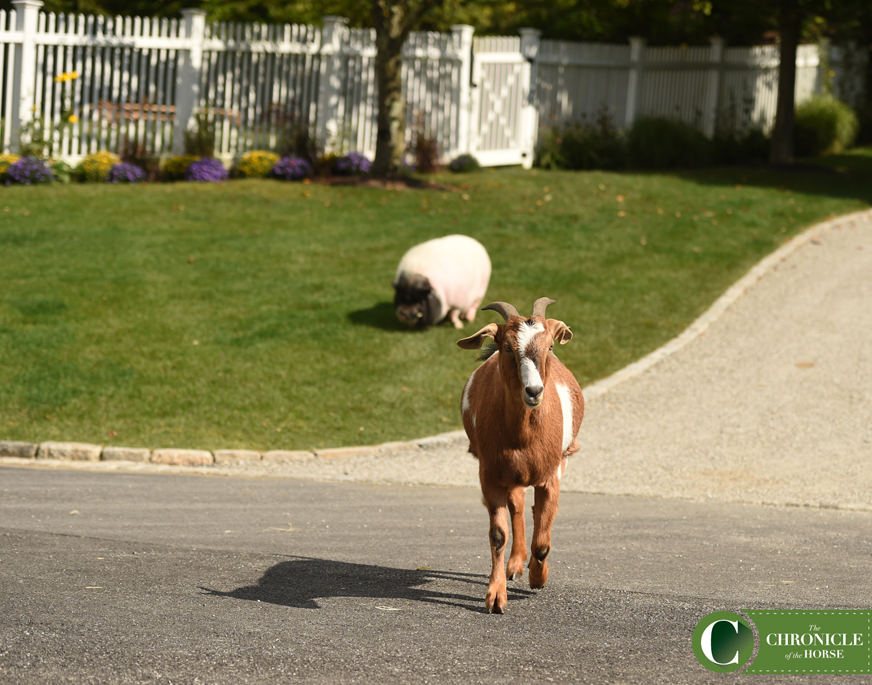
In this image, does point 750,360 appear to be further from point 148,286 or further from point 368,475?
point 148,286

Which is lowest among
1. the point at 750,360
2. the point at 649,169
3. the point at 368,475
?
the point at 368,475

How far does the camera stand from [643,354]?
1200 cm

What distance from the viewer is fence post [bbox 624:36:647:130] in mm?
23234

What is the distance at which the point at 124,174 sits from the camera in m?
17.3

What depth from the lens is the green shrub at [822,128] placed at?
82.4ft

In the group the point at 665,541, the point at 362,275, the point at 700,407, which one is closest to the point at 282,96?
the point at 362,275

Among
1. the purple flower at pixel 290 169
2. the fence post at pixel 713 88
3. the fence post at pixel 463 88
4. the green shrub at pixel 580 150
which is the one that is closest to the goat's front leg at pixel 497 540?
the purple flower at pixel 290 169

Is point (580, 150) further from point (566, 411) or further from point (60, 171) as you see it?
point (566, 411)

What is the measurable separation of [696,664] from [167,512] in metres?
4.31

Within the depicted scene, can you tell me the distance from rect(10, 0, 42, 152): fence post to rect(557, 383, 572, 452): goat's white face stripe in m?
14.2

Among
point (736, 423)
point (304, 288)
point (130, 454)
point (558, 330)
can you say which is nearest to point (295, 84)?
point (304, 288)

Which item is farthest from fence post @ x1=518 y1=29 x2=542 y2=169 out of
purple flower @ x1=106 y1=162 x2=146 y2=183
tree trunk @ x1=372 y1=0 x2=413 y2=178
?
purple flower @ x1=106 y1=162 x2=146 y2=183

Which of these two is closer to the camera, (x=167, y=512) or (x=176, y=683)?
(x=176, y=683)

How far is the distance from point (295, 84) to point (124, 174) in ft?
13.2
